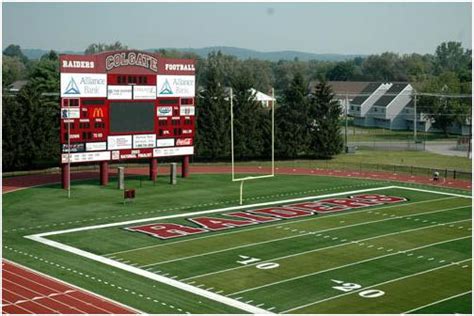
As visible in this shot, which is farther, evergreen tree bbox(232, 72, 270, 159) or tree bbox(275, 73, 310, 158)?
tree bbox(275, 73, 310, 158)

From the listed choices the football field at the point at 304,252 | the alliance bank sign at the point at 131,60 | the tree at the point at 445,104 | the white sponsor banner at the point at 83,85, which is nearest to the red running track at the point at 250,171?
the white sponsor banner at the point at 83,85

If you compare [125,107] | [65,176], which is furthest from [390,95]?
[65,176]

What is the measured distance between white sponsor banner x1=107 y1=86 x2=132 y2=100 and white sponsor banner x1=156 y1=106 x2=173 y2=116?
2222 millimetres

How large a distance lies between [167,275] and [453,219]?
55.9ft

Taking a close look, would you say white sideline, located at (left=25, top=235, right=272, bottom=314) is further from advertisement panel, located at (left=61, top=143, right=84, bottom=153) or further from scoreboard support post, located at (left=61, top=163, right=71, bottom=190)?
scoreboard support post, located at (left=61, top=163, right=71, bottom=190)

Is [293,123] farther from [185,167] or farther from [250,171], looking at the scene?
[185,167]

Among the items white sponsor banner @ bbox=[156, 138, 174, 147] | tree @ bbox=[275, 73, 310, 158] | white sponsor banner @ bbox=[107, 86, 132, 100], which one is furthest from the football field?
tree @ bbox=[275, 73, 310, 158]

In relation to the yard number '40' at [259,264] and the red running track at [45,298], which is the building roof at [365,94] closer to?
the yard number '40' at [259,264]

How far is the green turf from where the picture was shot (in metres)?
25.8

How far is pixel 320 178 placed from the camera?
52.4 metres

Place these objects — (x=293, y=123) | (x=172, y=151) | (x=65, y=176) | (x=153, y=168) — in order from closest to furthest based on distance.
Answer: (x=65, y=176) → (x=172, y=151) → (x=153, y=168) → (x=293, y=123)

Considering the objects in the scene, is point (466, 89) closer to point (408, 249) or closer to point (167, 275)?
point (408, 249)

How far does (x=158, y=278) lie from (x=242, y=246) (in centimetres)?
580

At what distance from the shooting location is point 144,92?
47.1 metres
